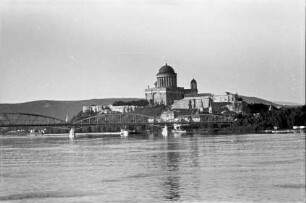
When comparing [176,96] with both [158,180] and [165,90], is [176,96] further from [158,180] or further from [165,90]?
[158,180]

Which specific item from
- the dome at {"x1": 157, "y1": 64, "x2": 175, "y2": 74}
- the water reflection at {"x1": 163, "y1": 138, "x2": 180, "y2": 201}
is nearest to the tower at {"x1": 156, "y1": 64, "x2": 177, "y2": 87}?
the dome at {"x1": 157, "y1": 64, "x2": 175, "y2": 74}

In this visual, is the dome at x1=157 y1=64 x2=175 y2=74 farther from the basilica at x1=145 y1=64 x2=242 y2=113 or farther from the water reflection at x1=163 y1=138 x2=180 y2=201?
the water reflection at x1=163 y1=138 x2=180 y2=201

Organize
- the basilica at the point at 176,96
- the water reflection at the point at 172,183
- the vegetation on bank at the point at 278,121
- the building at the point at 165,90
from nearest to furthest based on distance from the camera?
1. the water reflection at the point at 172,183
2. the vegetation on bank at the point at 278,121
3. the basilica at the point at 176,96
4. the building at the point at 165,90

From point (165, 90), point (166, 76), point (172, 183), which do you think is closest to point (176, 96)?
point (165, 90)

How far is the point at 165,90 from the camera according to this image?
432 ft

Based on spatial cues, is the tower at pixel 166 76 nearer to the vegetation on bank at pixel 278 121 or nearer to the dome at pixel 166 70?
the dome at pixel 166 70

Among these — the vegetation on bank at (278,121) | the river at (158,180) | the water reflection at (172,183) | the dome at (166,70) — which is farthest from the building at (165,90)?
the water reflection at (172,183)

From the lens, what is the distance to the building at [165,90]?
13255 centimetres

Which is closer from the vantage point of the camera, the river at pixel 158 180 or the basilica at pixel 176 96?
the river at pixel 158 180

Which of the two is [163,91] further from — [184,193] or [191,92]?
[184,193]

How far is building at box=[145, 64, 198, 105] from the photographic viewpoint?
132550 mm

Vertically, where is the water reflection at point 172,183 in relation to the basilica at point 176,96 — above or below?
below

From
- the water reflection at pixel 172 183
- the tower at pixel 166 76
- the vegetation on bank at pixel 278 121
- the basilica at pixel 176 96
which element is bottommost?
the water reflection at pixel 172 183

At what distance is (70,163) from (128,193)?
10.9 meters
